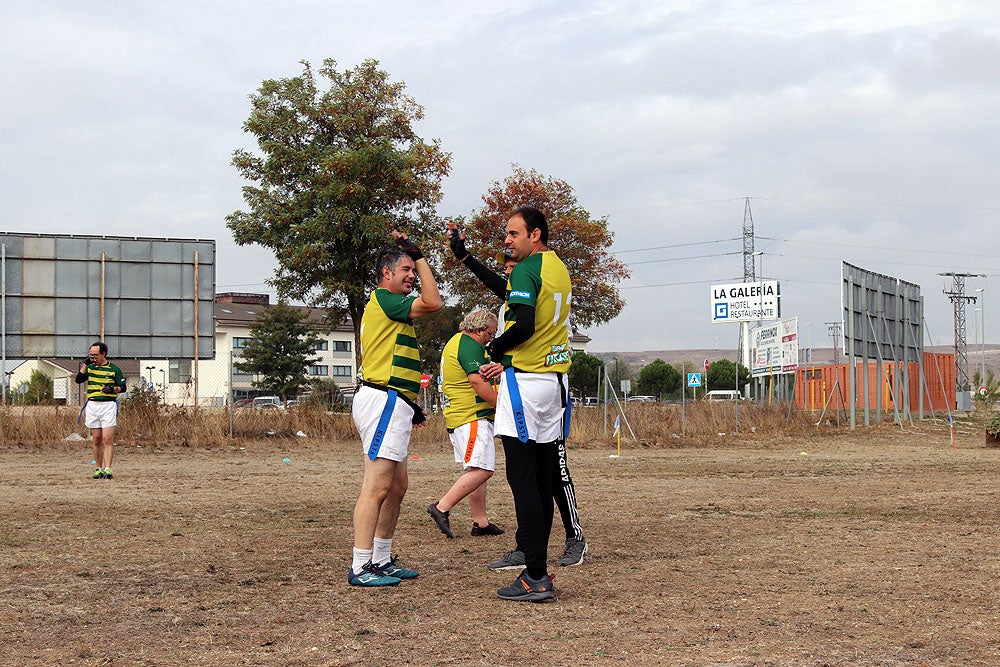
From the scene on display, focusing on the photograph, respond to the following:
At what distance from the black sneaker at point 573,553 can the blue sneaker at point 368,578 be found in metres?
1.12

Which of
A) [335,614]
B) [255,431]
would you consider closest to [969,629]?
[335,614]

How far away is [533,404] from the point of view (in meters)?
5.69

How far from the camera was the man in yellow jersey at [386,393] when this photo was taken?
19.3 feet

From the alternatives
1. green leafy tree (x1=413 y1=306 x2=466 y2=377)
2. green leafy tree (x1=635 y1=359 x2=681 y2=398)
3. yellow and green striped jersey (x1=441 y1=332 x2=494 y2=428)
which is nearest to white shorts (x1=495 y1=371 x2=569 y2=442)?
yellow and green striped jersey (x1=441 y1=332 x2=494 y2=428)

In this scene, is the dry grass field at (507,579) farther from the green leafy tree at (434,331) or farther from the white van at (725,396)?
the green leafy tree at (434,331)

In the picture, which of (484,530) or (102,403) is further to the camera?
(102,403)

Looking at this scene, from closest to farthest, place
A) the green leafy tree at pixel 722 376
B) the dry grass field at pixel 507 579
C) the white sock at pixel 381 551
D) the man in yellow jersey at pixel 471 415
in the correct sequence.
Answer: the dry grass field at pixel 507 579 → the white sock at pixel 381 551 → the man in yellow jersey at pixel 471 415 → the green leafy tree at pixel 722 376

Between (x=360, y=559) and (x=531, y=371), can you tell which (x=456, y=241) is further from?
(x=360, y=559)

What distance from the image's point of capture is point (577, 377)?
80.0 metres

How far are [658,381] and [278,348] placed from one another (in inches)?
1523

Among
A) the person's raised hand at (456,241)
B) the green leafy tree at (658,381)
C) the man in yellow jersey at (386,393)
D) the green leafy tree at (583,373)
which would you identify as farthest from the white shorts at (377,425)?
the green leafy tree at (658,381)

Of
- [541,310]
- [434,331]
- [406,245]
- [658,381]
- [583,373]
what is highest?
[434,331]

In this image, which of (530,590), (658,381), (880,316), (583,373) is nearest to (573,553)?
(530,590)

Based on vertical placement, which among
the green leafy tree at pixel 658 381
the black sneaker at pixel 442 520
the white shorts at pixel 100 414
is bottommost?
the black sneaker at pixel 442 520
